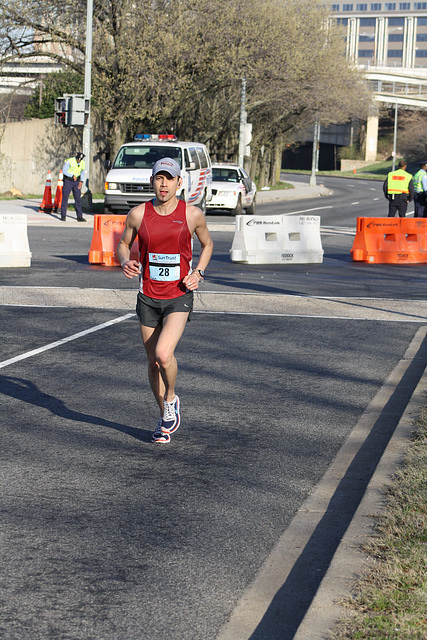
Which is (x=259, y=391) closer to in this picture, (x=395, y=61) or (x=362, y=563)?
(x=362, y=563)

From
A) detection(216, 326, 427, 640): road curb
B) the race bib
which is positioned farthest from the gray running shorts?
detection(216, 326, 427, 640): road curb

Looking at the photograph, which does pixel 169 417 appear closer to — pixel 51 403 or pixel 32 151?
pixel 51 403

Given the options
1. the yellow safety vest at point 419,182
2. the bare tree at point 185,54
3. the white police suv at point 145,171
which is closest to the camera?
the yellow safety vest at point 419,182

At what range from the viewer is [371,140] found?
116 m

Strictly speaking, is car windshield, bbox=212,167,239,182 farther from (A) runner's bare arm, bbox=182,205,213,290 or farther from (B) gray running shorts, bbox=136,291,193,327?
(B) gray running shorts, bbox=136,291,193,327

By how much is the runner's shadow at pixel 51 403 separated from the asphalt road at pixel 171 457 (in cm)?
2

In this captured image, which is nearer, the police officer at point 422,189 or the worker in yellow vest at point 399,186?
the police officer at point 422,189

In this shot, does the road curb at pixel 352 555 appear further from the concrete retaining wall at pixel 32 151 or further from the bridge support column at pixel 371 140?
the bridge support column at pixel 371 140

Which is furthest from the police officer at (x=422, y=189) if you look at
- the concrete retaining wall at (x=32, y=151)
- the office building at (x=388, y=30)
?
the office building at (x=388, y=30)

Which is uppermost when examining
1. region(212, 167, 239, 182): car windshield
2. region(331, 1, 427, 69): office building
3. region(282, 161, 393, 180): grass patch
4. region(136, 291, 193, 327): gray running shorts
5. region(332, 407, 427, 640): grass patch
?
region(331, 1, 427, 69): office building

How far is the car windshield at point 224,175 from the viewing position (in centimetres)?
3512

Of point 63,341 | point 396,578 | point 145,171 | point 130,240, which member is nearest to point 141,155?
point 145,171

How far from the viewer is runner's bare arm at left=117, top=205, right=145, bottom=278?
6.34m

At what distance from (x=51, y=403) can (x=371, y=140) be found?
368 ft
